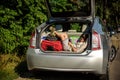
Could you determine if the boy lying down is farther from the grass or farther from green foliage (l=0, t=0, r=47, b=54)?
green foliage (l=0, t=0, r=47, b=54)

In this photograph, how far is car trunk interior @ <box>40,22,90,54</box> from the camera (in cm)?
775

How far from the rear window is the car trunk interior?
1.08 ft

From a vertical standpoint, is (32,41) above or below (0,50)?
above

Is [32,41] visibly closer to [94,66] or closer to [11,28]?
[94,66]

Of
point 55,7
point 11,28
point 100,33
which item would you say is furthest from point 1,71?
point 55,7

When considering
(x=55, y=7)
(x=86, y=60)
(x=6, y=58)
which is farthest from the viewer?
(x=55, y=7)

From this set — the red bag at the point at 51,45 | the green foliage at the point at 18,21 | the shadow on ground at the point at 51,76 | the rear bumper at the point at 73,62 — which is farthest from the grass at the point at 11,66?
the red bag at the point at 51,45

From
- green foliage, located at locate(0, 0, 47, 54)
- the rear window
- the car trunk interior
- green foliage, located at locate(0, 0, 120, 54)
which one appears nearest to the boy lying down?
the car trunk interior

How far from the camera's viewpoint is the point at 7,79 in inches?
299

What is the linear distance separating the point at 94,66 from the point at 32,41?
5.10 feet

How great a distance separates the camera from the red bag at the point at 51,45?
778 centimetres

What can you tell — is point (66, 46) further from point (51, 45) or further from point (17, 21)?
point (17, 21)

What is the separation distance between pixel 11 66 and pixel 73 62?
2.33 metres

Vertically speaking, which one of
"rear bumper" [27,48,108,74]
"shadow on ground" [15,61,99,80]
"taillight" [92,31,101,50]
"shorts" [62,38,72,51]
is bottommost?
"shadow on ground" [15,61,99,80]
